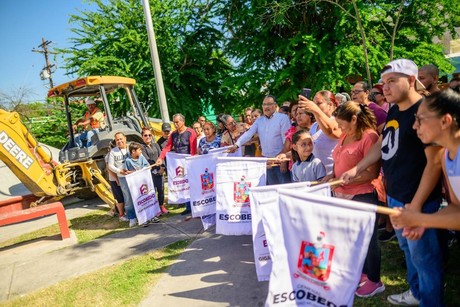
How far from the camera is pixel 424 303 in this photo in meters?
2.26

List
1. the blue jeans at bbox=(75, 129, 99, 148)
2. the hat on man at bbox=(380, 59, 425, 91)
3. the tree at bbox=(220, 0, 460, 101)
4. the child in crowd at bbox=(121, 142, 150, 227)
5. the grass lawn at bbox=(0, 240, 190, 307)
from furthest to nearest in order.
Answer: the tree at bbox=(220, 0, 460, 101), the blue jeans at bbox=(75, 129, 99, 148), the child in crowd at bbox=(121, 142, 150, 227), the grass lawn at bbox=(0, 240, 190, 307), the hat on man at bbox=(380, 59, 425, 91)

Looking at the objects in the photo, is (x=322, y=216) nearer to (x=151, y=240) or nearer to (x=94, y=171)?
(x=151, y=240)

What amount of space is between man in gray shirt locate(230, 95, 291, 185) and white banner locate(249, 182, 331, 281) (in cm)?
149

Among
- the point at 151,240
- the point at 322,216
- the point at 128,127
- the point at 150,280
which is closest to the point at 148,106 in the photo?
the point at 128,127

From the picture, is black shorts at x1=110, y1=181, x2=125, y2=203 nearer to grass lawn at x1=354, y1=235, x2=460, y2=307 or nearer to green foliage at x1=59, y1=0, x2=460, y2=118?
grass lawn at x1=354, y1=235, x2=460, y2=307

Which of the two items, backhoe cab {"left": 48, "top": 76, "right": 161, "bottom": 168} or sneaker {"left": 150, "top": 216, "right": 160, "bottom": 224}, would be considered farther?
Result: backhoe cab {"left": 48, "top": 76, "right": 161, "bottom": 168}

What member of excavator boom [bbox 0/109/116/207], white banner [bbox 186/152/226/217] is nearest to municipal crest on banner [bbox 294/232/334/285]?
white banner [bbox 186/152/226/217]

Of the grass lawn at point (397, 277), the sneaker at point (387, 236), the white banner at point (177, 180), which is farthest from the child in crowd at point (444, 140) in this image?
the white banner at point (177, 180)

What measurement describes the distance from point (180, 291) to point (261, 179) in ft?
5.17

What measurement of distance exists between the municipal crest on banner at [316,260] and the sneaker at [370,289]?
111 centimetres

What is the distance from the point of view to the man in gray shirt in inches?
175

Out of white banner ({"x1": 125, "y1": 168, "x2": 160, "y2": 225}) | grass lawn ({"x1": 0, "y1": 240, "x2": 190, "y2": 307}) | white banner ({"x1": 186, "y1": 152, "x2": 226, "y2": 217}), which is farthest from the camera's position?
white banner ({"x1": 125, "y1": 168, "x2": 160, "y2": 225})

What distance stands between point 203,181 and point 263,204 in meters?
2.28

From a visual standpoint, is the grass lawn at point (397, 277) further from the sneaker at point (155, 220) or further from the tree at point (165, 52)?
the tree at point (165, 52)
